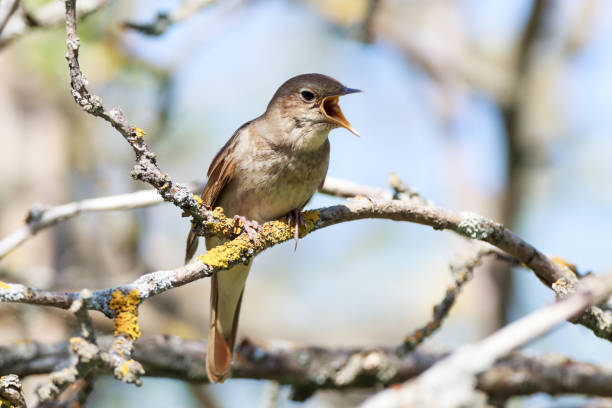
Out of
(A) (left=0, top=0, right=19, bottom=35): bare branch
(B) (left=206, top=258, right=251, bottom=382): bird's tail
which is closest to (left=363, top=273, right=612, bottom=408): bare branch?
(A) (left=0, top=0, right=19, bottom=35): bare branch

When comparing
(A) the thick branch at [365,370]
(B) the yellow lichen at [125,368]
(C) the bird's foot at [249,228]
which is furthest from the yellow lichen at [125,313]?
(A) the thick branch at [365,370]

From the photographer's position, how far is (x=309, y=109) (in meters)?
4.73

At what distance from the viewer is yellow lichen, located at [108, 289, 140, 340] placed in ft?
8.28

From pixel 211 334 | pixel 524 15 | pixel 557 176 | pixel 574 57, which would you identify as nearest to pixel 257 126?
pixel 211 334

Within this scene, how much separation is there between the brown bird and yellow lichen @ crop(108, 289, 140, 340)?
1675 mm

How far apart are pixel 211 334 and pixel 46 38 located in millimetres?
4022

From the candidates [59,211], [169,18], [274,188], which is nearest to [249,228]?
[274,188]

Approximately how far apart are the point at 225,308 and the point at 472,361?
11.0 feet

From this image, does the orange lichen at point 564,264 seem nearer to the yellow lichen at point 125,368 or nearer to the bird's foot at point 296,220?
the bird's foot at point 296,220

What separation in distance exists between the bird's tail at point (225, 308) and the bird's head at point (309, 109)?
953 mm

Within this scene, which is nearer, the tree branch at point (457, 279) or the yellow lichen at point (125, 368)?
the yellow lichen at point (125, 368)

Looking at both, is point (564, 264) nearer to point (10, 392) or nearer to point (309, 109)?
point (309, 109)

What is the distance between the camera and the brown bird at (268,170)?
4.44 m

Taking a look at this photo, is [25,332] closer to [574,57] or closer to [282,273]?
[282,273]
